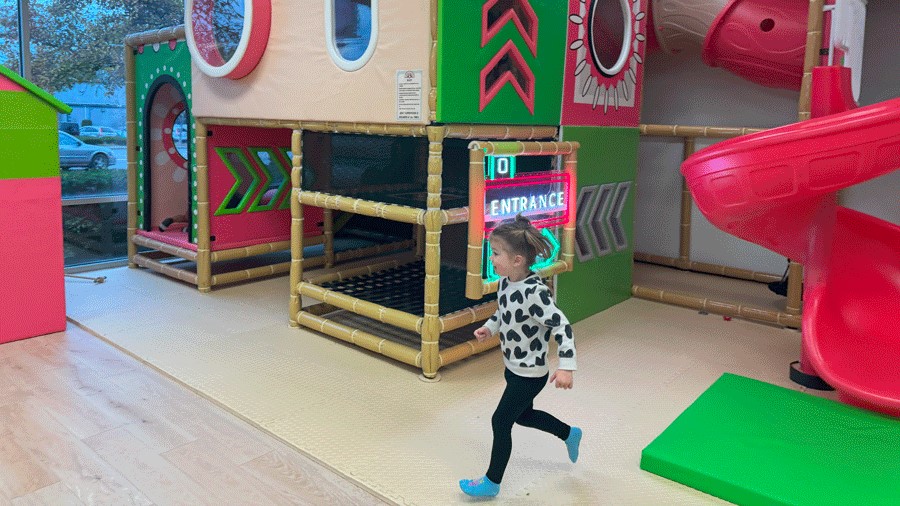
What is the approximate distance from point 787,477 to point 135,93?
424cm

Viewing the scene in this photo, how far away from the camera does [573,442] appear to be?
82.9 inches

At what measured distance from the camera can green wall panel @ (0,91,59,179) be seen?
3023 millimetres

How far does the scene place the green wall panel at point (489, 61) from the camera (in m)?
2.68

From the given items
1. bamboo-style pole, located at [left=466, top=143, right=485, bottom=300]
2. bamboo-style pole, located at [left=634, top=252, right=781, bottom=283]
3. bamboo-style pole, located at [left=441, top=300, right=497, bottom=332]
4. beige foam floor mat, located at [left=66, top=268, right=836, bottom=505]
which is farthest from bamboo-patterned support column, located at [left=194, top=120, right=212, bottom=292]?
bamboo-style pole, located at [left=634, top=252, right=781, bottom=283]

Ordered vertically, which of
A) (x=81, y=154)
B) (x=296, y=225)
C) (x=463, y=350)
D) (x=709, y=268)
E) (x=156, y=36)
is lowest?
(x=463, y=350)

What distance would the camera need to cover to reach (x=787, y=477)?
2000 millimetres

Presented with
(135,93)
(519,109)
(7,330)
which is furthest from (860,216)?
(135,93)

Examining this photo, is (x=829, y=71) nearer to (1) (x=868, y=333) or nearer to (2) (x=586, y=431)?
(1) (x=868, y=333)

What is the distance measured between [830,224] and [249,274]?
10.3ft

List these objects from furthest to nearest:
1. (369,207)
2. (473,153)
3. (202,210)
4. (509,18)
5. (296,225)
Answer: (202,210)
(296,225)
(369,207)
(509,18)
(473,153)

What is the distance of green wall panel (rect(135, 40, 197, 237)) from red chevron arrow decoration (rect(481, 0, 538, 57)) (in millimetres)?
1961

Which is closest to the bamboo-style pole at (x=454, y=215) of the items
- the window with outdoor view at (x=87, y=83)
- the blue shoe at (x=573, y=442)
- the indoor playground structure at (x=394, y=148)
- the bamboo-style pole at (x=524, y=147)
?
the indoor playground structure at (x=394, y=148)

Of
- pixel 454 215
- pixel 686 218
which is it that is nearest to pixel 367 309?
pixel 454 215

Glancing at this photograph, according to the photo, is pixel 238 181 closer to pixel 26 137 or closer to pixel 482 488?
pixel 26 137
